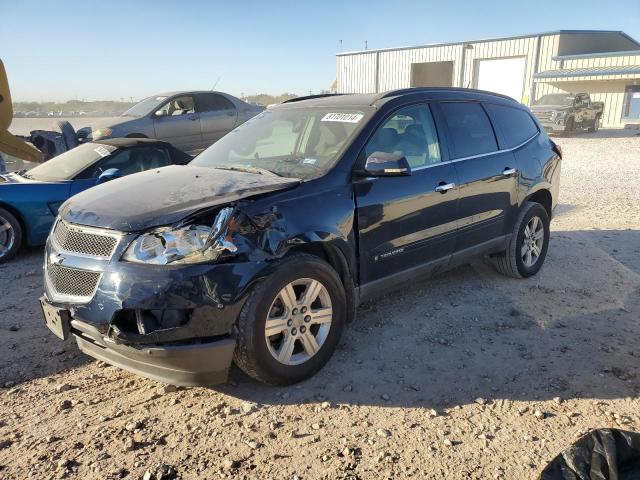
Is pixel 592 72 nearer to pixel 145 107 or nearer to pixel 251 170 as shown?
pixel 145 107

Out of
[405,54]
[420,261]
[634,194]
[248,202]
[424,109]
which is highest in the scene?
[405,54]

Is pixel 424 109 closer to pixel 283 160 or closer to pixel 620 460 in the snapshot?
pixel 283 160

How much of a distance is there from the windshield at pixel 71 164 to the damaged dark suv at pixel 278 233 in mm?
2716

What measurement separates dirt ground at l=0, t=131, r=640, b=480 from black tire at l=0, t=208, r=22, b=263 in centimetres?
119

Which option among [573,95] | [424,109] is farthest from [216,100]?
[573,95]

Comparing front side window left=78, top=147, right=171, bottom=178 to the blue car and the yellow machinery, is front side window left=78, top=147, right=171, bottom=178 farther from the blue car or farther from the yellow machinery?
the yellow machinery

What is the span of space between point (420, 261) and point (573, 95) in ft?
73.3

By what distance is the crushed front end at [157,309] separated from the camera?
2.69 metres

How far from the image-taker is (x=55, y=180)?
19.8ft

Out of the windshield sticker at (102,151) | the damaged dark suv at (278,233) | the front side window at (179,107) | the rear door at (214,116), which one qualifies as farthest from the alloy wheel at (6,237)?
the rear door at (214,116)

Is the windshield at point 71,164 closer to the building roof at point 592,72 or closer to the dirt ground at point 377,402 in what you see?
the dirt ground at point 377,402

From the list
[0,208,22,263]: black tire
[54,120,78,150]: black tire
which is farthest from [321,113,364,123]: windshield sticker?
[54,120,78,150]: black tire

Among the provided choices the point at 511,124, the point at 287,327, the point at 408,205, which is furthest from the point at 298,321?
the point at 511,124

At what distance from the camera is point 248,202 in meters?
2.98
